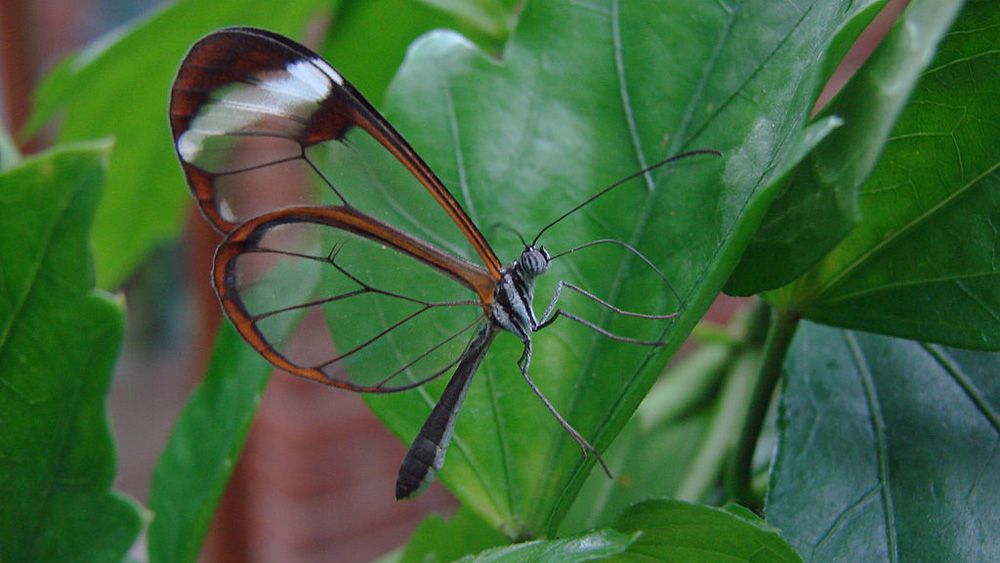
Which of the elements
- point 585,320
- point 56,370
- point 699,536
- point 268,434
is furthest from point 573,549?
point 268,434

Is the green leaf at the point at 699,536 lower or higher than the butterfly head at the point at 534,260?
lower

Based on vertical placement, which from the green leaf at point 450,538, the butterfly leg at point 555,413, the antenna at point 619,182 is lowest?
the green leaf at point 450,538

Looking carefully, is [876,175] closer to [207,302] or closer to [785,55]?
[785,55]

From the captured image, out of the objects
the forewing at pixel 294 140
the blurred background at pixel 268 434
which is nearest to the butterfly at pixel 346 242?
the forewing at pixel 294 140

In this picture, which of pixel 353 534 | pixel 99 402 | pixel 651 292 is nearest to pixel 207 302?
pixel 353 534

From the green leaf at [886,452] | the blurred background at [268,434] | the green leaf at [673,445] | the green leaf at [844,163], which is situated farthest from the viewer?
the blurred background at [268,434]

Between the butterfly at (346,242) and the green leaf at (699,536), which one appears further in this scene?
the butterfly at (346,242)

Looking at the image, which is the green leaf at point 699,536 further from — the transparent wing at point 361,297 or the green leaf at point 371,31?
the green leaf at point 371,31
